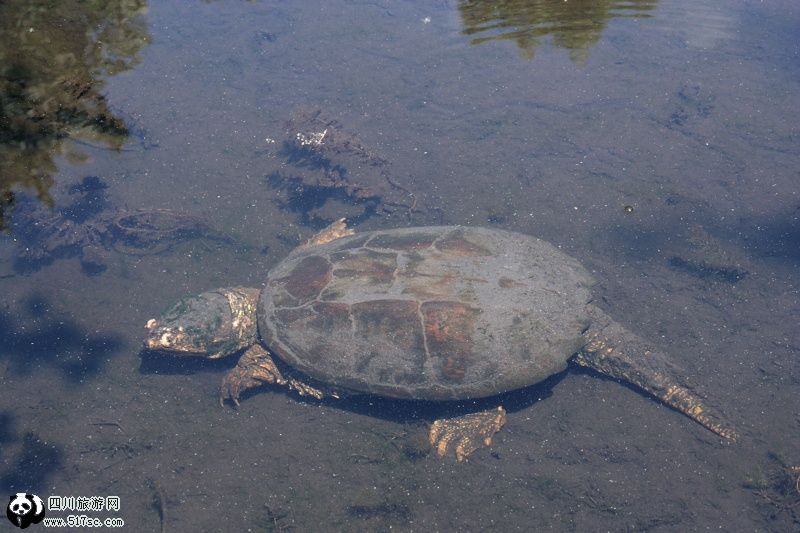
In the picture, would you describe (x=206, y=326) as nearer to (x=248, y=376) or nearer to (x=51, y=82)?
(x=248, y=376)

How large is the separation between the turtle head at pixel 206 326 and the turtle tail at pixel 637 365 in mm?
4604

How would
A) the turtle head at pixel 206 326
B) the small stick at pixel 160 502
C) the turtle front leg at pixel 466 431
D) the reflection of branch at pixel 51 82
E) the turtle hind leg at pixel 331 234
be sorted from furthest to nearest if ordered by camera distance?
1. the turtle hind leg at pixel 331 234
2. the reflection of branch at pixel 51 82
3. the turtle head at pixel 206 326
4. the turtle front leg at pixel 466 431
5. the small stick at pixel 160 502

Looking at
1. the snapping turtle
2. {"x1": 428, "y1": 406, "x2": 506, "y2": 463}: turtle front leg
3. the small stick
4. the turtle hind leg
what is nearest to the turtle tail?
the snapping turtle

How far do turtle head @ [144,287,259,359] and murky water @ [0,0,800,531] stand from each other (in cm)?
61

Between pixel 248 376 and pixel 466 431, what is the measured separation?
295 centimetres

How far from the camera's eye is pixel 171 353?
6473 mm

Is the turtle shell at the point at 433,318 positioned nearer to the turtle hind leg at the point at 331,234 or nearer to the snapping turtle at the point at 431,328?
the snapping turtle at the point at 431,328

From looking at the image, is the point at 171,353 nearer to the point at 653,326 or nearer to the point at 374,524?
the point at 374,524

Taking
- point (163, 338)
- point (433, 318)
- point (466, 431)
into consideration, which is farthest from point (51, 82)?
point (466, 431)

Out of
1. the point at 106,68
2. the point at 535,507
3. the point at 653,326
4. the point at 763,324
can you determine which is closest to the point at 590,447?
the point at 535,507

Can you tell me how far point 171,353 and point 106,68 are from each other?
632 cm

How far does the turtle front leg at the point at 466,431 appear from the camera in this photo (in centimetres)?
573

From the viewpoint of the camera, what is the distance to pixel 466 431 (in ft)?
19.1

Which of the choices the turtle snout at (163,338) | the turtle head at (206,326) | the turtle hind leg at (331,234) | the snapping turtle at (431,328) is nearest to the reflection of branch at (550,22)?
the turtle hind leg at (331,234)
